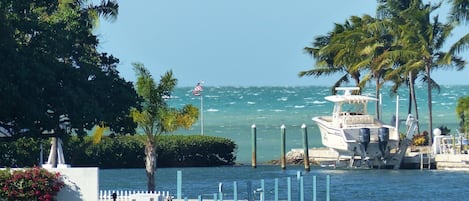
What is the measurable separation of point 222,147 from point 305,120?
3246 inches

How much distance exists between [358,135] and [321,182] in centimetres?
687

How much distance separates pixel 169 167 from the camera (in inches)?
3083

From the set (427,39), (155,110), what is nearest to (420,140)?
(427,39)

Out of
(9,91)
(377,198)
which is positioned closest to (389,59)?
(377,198)

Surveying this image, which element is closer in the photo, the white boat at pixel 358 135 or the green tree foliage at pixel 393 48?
the white boat at pixel 358 135

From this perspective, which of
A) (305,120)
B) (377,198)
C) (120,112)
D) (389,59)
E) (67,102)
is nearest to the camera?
(67,102)

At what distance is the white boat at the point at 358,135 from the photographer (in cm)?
7644

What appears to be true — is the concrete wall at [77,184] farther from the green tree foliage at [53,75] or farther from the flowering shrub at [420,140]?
the flowering shrub at [420,140]

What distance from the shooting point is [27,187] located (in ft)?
131

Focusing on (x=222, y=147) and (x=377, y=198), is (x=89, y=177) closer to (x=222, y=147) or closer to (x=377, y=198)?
(x=377, y=198)

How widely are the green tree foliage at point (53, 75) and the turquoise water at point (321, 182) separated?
12.4 meters

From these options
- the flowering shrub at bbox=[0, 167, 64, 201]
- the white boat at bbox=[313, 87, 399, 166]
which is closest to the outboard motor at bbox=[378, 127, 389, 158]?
the white boat at bbox=[313, 87, 399, 166]

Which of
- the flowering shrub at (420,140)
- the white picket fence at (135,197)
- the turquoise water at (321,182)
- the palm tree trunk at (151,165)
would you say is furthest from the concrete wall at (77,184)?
the flowering shrub at (420,140)

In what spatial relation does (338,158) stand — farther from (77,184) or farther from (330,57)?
(77,184)
